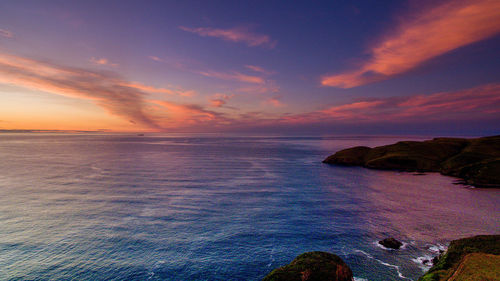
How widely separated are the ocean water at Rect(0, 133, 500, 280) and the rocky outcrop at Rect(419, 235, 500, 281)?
4625 mm

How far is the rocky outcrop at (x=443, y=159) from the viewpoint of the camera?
81500 mm

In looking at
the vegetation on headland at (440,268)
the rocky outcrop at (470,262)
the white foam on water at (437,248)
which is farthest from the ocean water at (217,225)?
the vegetation on headland at (440,268)

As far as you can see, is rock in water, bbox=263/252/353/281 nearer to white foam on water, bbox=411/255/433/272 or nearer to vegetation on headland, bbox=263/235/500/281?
vegetation on headland, bbox=263/235/500/281

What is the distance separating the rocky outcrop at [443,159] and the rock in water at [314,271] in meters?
84.6

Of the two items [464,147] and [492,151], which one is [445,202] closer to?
[492,151]

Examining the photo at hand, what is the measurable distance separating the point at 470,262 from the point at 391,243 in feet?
43.4

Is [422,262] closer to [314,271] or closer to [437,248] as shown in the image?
[437,248]

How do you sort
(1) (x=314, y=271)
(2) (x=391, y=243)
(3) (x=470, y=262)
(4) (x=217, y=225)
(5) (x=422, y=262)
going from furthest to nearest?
(4) (x=217, y=225) < (2) (x=391, y=243) < (5) (x=422, y=262) < (1) (x=314, y=271) < (3) (x=470, y=262)

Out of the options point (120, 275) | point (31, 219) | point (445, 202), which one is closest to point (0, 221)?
point (31, 219)

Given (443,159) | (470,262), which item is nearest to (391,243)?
(470,262)

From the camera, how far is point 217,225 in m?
42.5

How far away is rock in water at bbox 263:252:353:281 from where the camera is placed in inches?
855

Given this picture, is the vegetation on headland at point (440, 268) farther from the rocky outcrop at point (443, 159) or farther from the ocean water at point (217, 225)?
the rocky outcrop at point (443, 159)

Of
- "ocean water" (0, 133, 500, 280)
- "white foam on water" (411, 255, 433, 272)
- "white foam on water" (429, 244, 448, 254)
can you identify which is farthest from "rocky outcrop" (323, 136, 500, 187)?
"white foam on water" (411, 255, 433, 272)
